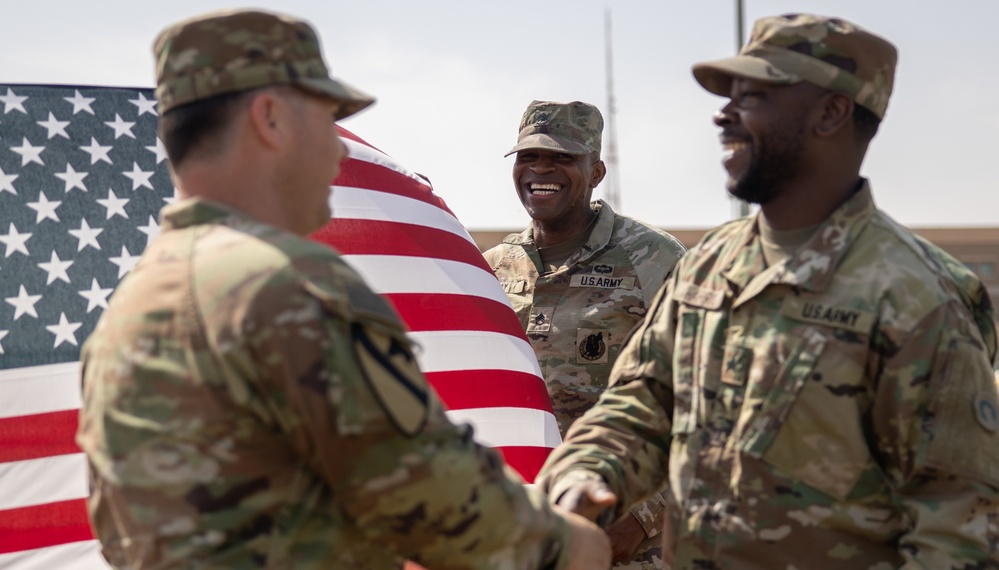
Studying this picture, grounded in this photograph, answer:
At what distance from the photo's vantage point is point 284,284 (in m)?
1.98

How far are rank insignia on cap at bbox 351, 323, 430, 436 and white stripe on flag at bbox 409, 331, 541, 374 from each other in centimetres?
269

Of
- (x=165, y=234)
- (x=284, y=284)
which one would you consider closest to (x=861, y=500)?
(x=284, y=284)

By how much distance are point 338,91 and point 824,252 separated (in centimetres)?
127

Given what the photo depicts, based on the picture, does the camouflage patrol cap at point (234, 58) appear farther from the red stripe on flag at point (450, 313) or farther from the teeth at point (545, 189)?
the teeth at point (545, 189)

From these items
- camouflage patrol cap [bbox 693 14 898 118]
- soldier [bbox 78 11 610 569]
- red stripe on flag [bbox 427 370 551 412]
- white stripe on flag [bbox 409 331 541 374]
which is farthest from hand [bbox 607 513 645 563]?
soldier [bbox 78 11 610 569]

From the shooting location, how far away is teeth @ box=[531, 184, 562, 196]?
5.40 metres

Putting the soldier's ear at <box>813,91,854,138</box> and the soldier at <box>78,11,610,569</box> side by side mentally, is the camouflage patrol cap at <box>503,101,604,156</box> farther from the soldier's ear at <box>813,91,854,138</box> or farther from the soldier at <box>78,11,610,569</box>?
the soldier at <box>78,11,610,569</box>

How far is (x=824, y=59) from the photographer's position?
288 centimetres

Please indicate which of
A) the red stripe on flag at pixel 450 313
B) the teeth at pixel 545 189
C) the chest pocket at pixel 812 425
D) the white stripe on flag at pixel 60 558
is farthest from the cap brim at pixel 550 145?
the chest pocket at pixel 812 425

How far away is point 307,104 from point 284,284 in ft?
1.55

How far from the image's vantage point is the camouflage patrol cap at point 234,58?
2201mm

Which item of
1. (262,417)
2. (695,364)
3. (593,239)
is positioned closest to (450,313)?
(593,239)

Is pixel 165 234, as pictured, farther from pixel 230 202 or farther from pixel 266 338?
pixel 266 338

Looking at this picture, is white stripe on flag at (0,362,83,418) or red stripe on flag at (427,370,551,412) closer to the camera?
white stripe on flag at (0,362,83,418)
